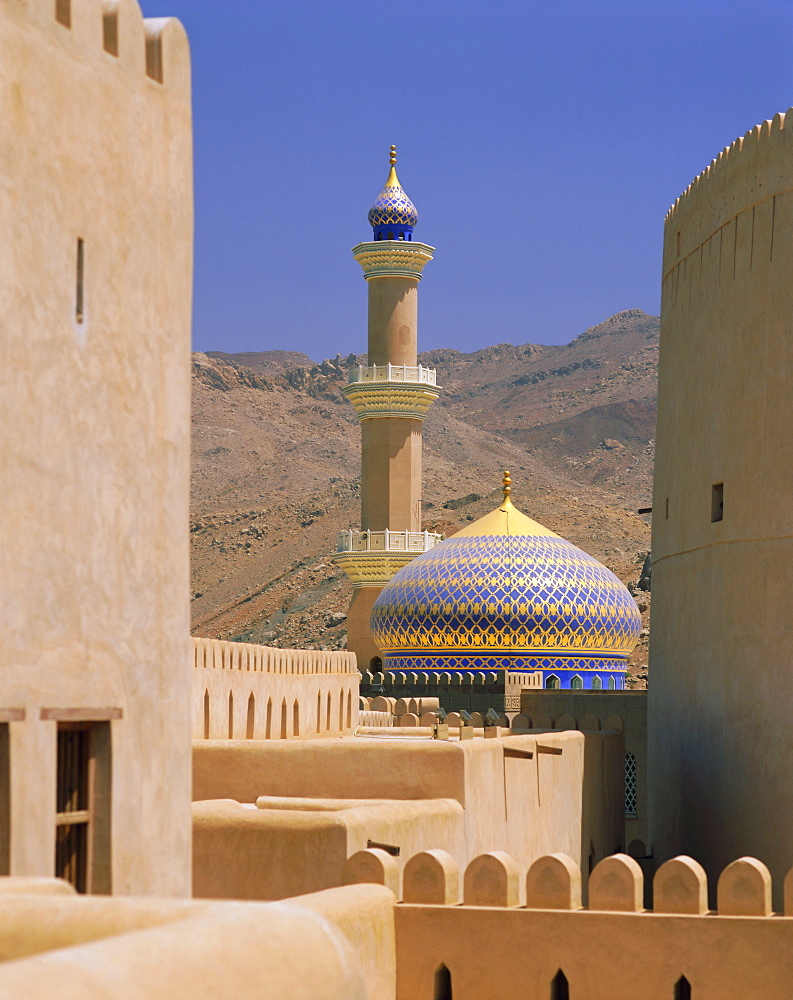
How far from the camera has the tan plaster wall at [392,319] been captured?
92.5 ft

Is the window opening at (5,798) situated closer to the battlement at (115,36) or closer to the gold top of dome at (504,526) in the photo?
the battlement at (115,36)

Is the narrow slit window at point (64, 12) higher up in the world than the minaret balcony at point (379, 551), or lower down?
higher up

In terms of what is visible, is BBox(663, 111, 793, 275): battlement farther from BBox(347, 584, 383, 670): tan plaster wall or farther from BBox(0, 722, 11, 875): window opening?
BBox(347, 584, 383, 670): tan plaster wall

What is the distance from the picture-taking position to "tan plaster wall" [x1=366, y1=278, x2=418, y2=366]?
92.5 feet

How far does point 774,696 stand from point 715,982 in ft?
14.2

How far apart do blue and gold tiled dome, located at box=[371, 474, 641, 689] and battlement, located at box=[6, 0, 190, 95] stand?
18.7 metres

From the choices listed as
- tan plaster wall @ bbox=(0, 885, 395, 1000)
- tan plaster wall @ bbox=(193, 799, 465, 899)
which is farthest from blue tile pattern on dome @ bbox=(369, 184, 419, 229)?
tan plaster wall @ bbox=(0, 885, 395, 1000)

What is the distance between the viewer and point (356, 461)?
80.6 meters

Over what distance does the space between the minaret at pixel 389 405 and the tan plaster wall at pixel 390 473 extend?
0.7 inches

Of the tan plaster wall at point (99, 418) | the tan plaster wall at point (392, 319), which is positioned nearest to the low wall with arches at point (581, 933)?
the tan plaster wall at point (99, 418)

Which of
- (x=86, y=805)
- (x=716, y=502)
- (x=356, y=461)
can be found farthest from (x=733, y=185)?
(x=356, y=461)

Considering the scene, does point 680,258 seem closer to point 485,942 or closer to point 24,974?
point 485,942

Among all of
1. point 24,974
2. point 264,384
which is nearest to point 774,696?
point 24,974

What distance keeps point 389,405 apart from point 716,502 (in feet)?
54.8
